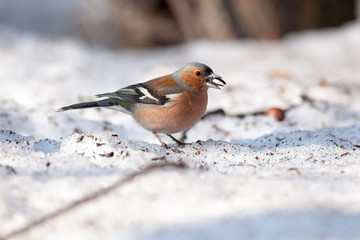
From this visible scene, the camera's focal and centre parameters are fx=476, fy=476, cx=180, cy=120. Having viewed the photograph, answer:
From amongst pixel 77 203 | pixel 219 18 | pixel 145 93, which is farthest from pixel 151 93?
pixel 219 18

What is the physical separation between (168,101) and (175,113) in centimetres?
12

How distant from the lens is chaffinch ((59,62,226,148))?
12.4 feet

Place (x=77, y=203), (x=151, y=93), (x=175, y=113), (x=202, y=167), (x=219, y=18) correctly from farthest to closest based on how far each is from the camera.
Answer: (x=219, y=18), (x=151, y=93), (x=175, y=113), (x=202, y=167), (x=77, y=203)

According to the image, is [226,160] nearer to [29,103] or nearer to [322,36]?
[29,103]

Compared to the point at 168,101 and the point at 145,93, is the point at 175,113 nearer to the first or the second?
the point at 168,101

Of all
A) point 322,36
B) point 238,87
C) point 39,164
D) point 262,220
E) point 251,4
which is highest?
point 251,4

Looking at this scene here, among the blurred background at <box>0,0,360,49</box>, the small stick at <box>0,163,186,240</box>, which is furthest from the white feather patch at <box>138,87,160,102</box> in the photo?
the blurred background at <box>0,0,360,49</box>

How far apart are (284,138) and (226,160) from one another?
0.95 metres

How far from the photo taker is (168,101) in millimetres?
3793

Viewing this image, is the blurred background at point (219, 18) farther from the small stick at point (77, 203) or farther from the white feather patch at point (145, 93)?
the small stick at point (77, 203)

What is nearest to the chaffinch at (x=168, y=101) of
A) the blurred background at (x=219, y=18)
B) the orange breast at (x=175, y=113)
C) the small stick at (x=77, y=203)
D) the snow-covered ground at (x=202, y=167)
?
the orange breast at (x=175, y=113)

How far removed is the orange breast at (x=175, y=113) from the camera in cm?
375

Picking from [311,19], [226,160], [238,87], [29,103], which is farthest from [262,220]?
[311,19]

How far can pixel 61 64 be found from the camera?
748 cm
